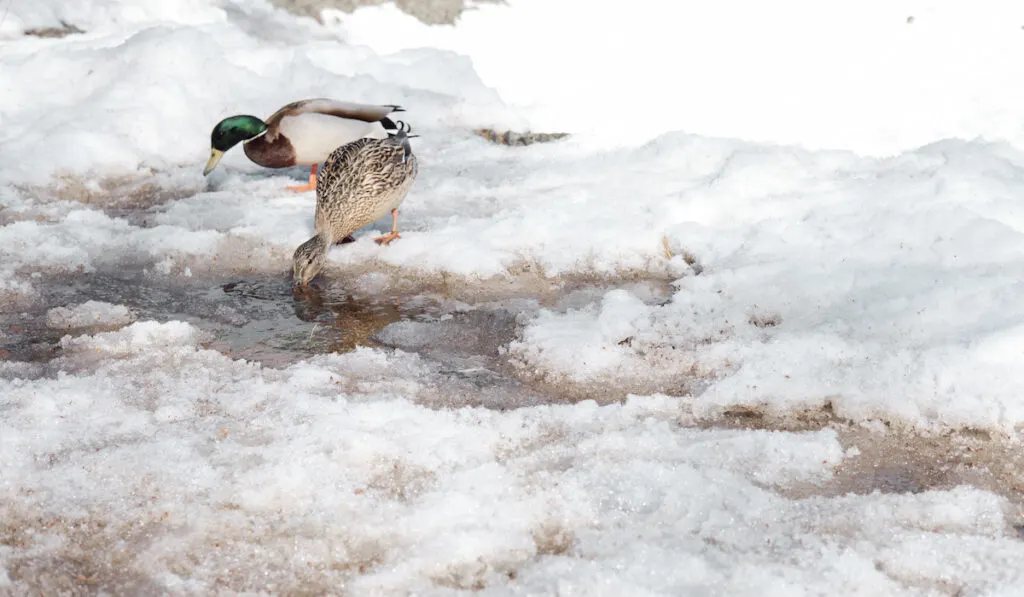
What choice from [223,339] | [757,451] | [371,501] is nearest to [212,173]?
[223,339]

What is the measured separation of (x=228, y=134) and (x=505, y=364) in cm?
277

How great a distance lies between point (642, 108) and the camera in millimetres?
8656

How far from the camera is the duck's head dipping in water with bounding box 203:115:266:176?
539cm

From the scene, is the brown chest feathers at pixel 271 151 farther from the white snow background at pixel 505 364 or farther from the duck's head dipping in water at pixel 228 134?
the white snow background at pixel 505 364

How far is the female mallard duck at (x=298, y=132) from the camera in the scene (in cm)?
550

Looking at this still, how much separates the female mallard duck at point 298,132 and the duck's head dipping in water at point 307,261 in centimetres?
137

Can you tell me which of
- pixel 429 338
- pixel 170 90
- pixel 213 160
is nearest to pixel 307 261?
pixel 429 338

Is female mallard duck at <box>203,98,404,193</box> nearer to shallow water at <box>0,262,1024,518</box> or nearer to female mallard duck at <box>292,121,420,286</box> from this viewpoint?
female mallard duck at <box>292,121,420,286</box>

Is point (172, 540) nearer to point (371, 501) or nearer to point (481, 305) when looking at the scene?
point (371, 501)

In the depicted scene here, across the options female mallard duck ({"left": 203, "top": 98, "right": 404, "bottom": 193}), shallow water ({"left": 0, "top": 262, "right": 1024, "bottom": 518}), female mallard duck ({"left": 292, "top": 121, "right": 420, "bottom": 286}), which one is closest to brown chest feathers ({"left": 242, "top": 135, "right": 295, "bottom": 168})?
female mallard duck ({"left": 203, "top": 98, "right": 404, "bottom": 193})

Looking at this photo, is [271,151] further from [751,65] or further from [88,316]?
[751,65]

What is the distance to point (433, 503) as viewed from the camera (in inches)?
100.0

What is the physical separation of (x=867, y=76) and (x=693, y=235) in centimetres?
597

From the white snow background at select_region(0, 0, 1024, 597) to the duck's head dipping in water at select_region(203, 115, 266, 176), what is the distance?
31 cm
